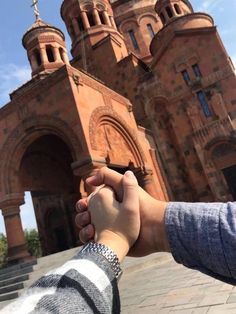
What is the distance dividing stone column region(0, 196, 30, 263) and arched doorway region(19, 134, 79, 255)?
1037 millimetres

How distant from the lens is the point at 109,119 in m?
13.3

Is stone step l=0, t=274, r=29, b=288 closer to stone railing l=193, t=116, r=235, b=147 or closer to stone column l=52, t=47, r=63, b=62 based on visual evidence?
stone railing l=193, t=116, r=235, b=147

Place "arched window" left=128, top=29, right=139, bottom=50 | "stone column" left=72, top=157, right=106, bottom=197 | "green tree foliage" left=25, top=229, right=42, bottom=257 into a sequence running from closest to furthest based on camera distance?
"stone column" left=72, top=157, right=106, bottom=197 → "arched window" left=128, top=29, right=139, bottom=50 → "green tree foliage" left=25, top=229, right=42, bottom=257

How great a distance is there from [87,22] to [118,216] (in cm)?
2351

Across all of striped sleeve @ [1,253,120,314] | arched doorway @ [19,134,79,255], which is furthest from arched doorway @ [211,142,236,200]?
striped sleeve @ [1,253,120,314]

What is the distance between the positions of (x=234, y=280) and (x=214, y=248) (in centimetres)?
15

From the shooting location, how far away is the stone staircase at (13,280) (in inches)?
308

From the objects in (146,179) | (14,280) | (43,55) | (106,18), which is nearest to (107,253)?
(14,280)

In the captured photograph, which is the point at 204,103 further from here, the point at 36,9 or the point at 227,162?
the point at 36,9

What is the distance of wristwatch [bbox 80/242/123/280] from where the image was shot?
1.07 metres

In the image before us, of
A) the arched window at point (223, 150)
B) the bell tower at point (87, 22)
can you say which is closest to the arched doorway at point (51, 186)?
the arched window at point (223, 150)

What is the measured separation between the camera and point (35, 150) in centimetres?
1524

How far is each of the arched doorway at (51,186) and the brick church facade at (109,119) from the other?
0.06m

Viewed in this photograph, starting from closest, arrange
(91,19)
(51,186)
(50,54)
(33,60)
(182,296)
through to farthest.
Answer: (182,296) → (51,186) → (33,60) → (50,54) → (91,19)
